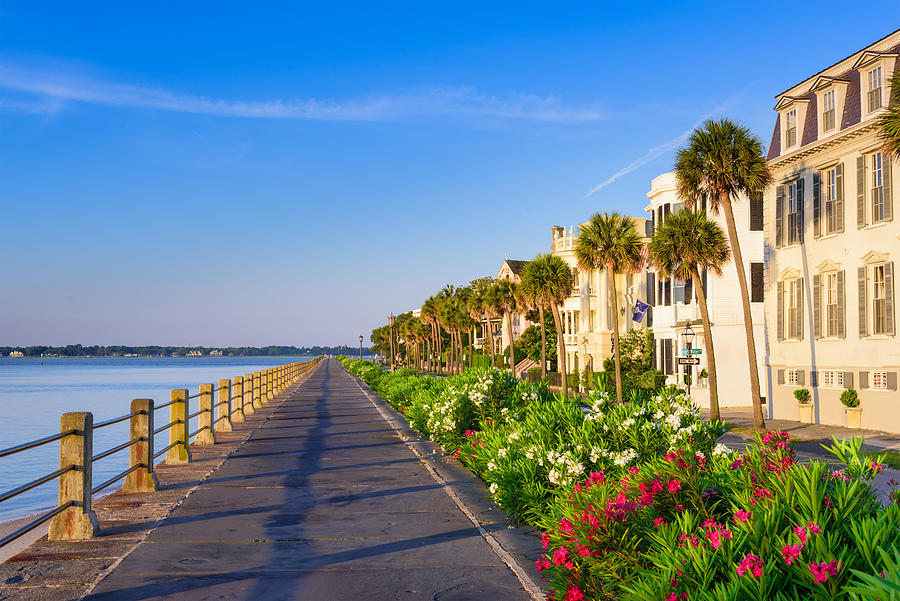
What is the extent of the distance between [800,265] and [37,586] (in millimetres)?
29453

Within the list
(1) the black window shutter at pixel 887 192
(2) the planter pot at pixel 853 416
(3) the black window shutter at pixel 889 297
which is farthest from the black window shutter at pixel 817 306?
(1) the black window shutter at pixel 887 192

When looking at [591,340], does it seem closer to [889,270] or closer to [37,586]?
[889,270]

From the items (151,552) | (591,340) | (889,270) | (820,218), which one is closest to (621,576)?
(151,552)

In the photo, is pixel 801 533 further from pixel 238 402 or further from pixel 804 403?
pixel 804 403

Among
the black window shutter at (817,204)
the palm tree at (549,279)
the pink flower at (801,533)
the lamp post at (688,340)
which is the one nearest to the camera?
the pink flower at (801,533)

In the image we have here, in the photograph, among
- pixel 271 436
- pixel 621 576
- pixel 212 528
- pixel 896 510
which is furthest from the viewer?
pixel 271 436

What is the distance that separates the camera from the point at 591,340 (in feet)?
196

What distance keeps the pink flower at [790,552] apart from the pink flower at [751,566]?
0.42 feet

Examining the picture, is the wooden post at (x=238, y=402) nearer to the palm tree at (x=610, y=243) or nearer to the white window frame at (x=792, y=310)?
the white window frame at (x=792, y=310)

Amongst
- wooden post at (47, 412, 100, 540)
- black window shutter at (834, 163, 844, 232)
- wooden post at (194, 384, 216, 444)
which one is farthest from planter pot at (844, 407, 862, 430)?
wooden post at (47, 412, 100, 540)

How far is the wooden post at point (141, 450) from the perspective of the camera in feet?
35.4

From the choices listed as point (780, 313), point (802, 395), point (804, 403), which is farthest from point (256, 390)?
point (780, 313)

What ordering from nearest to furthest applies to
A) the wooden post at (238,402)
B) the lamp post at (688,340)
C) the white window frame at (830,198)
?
the wooden post at (238,402) < the white window frame at (830,198) < the lamp post at (688,340)

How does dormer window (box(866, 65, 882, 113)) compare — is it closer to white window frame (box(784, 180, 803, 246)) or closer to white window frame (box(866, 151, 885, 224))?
white window frame (box(866, 151, 885, 224))
